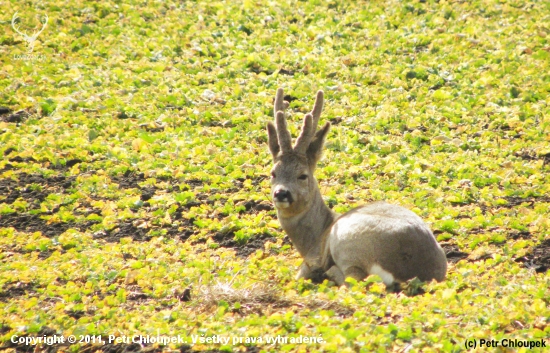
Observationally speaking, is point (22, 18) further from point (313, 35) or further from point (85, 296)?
point (85, 296)

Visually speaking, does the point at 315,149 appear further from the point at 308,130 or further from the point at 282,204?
the point at 282,204

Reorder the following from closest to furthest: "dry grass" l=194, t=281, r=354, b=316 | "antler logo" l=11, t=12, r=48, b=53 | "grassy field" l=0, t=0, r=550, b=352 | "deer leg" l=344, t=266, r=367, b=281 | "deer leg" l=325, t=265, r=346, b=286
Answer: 1. "grassy field" l=0, t=0, r=550, b=352
2. "dry grass" l=194, t=281, r=354, b=316
3. "deer leg" l=344, t=266, r=367, b=281
4. "deer leg" l=325, t=265, r=346, b=286
5. "antler logo" l=11, t=12, r=48, b=53

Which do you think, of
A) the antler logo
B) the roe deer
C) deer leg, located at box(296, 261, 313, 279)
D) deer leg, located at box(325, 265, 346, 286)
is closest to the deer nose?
the roe deer

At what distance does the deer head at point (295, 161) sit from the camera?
25.7ft

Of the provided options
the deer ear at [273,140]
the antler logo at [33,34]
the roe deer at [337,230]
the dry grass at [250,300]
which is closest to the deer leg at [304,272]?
the roe deer at [337,230]

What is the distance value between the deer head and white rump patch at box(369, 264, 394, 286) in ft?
4.38

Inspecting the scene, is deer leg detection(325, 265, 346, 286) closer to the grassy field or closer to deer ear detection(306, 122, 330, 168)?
the grassy field

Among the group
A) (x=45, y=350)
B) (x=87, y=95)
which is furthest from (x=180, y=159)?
(x=45, y=350)

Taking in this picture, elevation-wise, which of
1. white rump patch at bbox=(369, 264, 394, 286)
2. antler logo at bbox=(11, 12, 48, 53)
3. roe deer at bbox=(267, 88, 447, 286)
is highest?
antler logo at bbox=(11, 12, 48, 53)

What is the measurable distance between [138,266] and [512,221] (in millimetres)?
3966

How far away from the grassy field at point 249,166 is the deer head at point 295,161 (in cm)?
65

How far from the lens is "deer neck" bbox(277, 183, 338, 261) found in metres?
7.91

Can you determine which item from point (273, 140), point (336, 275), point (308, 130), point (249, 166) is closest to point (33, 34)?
point (249, 166)

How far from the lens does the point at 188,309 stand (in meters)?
6.26
